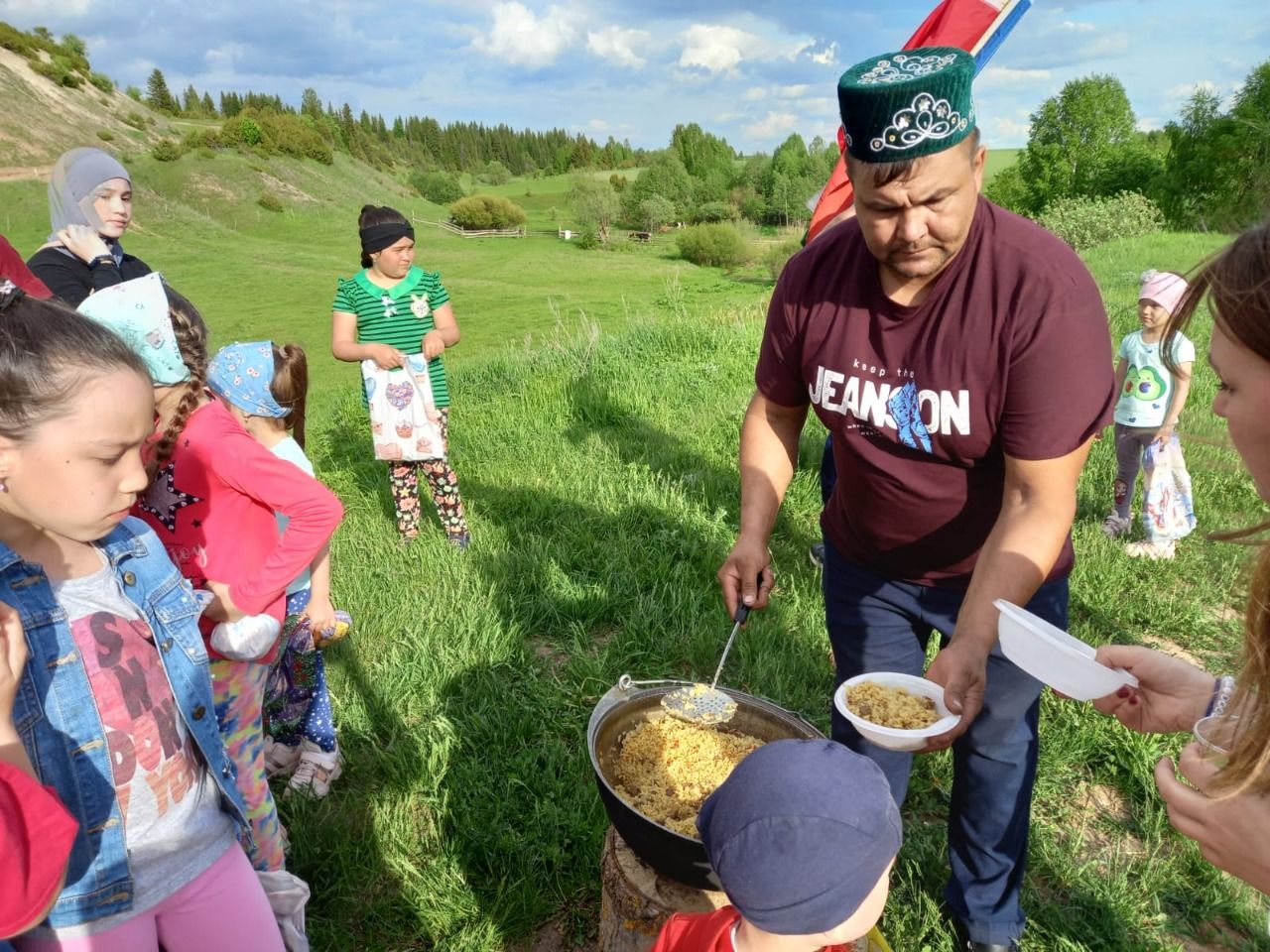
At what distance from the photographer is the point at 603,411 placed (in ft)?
21.7

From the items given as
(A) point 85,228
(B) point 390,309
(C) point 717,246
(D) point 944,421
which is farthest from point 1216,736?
(C) point 717,246

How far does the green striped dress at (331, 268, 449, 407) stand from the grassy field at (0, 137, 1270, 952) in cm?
113

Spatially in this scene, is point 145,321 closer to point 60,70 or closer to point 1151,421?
point 1151,421

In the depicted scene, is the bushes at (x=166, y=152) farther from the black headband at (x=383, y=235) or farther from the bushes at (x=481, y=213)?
the black headband at (x=383, y=235)

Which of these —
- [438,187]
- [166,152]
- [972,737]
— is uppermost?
[166,152]

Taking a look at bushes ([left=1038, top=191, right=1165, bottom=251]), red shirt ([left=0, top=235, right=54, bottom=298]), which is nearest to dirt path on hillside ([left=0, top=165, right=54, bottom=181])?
red shirt ([left=0, top=235, right=54, bottom=298])

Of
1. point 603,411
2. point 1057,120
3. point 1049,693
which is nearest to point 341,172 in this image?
point 1057,120

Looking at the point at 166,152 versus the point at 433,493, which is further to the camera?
the point at 166,152

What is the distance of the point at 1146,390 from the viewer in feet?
14.3

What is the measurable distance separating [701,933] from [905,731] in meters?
0.61

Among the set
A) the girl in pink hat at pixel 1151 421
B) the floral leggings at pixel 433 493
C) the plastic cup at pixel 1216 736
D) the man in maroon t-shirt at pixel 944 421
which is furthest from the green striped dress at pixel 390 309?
the plastic cup at pixel 1216 736

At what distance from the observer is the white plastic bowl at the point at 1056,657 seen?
132 cm

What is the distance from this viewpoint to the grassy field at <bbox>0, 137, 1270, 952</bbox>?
2303mm

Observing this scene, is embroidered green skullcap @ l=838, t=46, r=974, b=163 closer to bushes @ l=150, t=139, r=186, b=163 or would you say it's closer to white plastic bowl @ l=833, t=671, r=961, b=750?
white plastic bowl @ l=833, t=671, r=961, b=750
